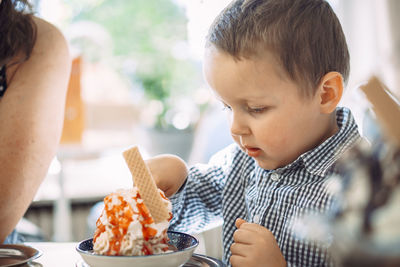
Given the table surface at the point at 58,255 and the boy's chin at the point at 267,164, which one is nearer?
the table surface at the point at 58,255

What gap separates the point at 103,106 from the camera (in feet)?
12.6

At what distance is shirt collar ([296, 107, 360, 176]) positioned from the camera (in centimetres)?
85

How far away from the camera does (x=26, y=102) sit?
1.04 m

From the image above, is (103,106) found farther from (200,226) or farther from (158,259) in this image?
(158,259)

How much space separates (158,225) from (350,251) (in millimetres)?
379

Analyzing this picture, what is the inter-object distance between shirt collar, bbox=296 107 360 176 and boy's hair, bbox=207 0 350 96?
0.11 m

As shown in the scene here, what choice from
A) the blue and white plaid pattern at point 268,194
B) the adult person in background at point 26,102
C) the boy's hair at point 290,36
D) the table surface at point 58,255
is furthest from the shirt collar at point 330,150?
the adult person in background at point 26,102

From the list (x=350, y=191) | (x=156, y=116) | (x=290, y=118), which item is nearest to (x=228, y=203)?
(x=290, y=118)

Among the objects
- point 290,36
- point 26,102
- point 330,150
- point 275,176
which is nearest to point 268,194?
point 275,176

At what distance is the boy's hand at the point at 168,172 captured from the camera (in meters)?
0.93

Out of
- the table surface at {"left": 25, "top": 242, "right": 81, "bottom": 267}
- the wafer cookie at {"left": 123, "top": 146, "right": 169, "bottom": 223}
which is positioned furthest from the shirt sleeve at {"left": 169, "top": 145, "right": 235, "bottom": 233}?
the wafer cookie at {"left": 123, "top": 146, "right": 169, "bottom": 223}

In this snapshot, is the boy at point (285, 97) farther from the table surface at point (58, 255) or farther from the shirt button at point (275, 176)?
the table surface at point (58, 255)

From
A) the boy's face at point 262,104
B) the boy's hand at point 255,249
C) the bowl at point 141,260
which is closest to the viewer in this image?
the bowl at point 141,260

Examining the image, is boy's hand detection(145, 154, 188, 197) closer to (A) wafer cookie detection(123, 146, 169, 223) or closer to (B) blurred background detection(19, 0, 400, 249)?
(A) wafer cookie detection(123, 146, 169, 223)
